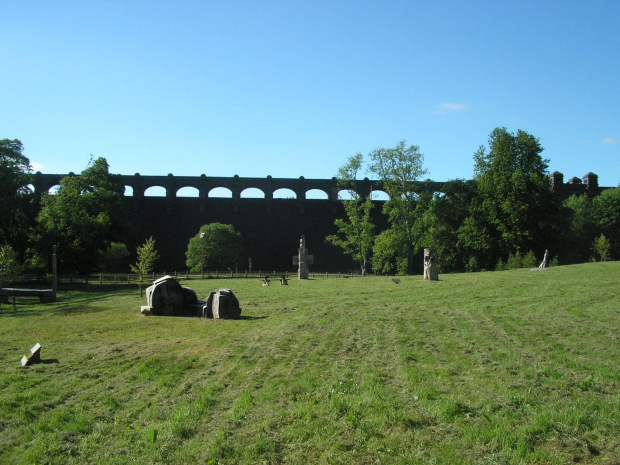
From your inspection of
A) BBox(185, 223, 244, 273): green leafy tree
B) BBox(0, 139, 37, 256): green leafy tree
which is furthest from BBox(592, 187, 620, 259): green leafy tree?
BBox(0, 139, 37, 256): green leafy tree

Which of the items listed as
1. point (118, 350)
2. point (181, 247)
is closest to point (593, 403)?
point (118, 350)

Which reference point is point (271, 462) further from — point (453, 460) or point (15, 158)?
point (15, 158)

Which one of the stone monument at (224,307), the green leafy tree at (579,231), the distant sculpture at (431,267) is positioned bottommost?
the stone monument at (224,307)

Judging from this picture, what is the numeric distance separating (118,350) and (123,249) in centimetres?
3676

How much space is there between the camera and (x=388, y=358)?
347 inches

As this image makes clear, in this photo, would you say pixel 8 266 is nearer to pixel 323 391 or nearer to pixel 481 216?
pixel 323 391

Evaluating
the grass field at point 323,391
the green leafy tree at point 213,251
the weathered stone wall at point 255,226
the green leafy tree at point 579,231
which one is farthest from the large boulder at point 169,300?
the weathered stone wall at point 255,226

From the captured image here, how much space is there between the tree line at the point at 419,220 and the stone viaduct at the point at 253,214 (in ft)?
32.3

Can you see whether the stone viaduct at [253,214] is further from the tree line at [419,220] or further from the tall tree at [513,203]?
the tall tree at [513,203]

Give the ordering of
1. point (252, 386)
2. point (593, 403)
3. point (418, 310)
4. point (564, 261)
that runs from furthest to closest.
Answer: point (564, 261)
point (418, 310)
point (252, 386)
point (593, 403)

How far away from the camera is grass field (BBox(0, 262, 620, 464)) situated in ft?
17.4

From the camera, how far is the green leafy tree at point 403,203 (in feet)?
135

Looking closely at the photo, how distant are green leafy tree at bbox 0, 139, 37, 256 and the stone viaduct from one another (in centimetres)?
1956

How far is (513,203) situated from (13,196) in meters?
34.7
